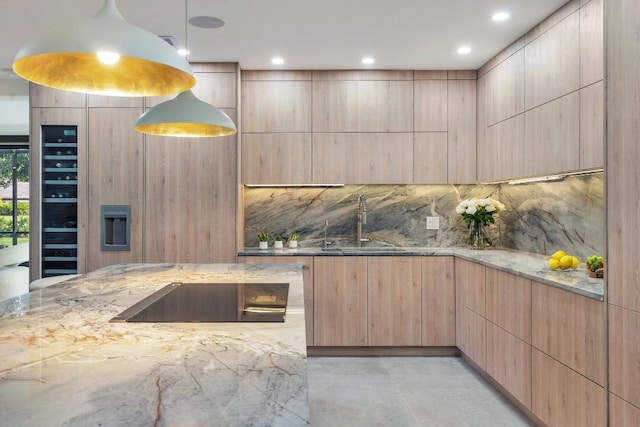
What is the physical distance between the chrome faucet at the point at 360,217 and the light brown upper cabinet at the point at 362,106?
69cm

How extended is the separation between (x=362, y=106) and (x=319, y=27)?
118 cm

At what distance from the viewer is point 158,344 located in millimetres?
1365

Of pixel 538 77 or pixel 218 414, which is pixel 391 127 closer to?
pixel 538 77

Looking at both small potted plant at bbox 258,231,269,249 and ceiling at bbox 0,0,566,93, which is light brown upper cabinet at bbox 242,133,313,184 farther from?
ceiling at bbox 0,0,566,93

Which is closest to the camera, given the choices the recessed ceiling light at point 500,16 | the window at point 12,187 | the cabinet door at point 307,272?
the recessed ceiling light at point 500,16

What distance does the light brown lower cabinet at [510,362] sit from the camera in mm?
2964

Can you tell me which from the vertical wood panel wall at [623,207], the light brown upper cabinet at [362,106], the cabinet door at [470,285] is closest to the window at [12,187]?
the light brown upper cabinet at [362,106]

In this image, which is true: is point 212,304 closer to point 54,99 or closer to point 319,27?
point 319,27

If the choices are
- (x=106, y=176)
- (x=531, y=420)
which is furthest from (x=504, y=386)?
(x=106, y=176)

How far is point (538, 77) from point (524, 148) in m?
0.51

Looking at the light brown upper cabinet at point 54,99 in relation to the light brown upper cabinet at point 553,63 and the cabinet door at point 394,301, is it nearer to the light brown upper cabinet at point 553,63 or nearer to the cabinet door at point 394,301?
the cabinet door at point 394,301

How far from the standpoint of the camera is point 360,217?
15.9 feet

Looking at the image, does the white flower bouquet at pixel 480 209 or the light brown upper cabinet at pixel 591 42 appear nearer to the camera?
the light brown upper cabinet at pixel 591 42

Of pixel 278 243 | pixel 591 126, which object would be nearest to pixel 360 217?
pixel 278 243
